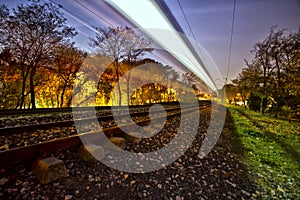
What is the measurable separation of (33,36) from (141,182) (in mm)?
14062

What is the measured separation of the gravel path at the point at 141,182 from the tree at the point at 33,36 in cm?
1235

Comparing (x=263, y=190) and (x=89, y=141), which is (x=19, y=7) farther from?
(x=263, y=190)

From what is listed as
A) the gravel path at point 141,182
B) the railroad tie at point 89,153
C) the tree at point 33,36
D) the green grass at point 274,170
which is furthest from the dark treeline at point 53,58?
the green grass at point 274,170

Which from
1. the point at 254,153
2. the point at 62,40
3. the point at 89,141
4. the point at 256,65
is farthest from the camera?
the point at 256,65

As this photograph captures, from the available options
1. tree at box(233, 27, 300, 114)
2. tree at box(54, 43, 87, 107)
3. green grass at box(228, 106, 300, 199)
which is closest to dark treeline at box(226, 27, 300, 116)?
tree at box(233, 27, 300, 114)

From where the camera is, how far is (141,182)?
2.16 m

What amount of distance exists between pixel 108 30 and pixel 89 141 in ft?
55.9

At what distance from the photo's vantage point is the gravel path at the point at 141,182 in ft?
5.25

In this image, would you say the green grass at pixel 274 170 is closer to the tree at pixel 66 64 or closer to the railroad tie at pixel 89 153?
the railroad tie at pixel 89 153

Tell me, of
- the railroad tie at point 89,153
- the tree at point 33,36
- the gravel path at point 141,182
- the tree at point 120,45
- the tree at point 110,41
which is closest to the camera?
the gravel path at point 141,182

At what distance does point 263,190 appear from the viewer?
107 inches

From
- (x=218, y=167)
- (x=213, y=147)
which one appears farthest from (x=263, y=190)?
(x=213, y=147)

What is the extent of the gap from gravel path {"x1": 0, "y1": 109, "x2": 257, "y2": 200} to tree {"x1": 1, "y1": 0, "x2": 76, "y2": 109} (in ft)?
40.5

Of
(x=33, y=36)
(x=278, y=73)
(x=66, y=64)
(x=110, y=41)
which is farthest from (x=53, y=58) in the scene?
(x=278, y=73)
